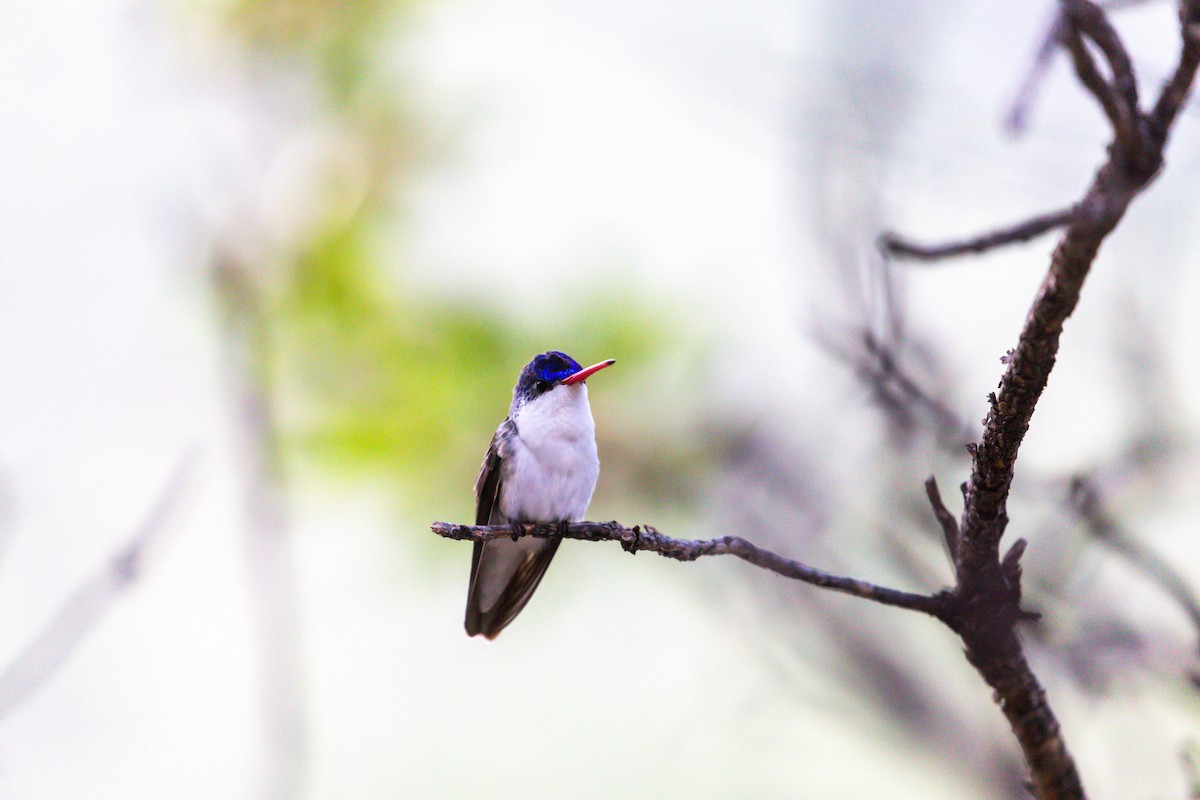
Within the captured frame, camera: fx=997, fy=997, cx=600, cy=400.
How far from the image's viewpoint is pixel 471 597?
11.3 ft

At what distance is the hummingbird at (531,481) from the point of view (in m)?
3.22

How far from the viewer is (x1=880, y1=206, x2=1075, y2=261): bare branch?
1063 mm

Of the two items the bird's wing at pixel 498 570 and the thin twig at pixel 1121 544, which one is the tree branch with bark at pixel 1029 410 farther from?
the bird's wing at pixel 498 570

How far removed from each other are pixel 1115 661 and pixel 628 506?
2452 millimetres

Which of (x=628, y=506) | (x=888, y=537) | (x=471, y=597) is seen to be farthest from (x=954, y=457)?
(x=628, y=506)

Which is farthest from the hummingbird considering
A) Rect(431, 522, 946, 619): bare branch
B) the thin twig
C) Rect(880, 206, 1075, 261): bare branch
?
Rect(880, 206, 1075, 261): bare branch

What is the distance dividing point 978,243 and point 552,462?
88.2 inches

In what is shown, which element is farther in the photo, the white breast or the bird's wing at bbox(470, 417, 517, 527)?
the bird's wing at bbox(470, 417, 517, 527)

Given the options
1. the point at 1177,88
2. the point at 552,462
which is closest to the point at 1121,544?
the point at 1177,88

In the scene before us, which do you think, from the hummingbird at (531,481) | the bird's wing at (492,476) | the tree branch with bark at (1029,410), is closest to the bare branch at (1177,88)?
the tree branch with bark at (1029,410)

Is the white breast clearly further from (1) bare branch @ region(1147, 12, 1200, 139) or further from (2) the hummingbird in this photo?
(1) bare branch @ region(1147, 12, 1200, 139)

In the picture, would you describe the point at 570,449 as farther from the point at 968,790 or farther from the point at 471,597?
the point at 968,790

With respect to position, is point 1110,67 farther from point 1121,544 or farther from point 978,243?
point 1121,544

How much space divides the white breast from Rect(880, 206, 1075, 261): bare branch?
2143mm
